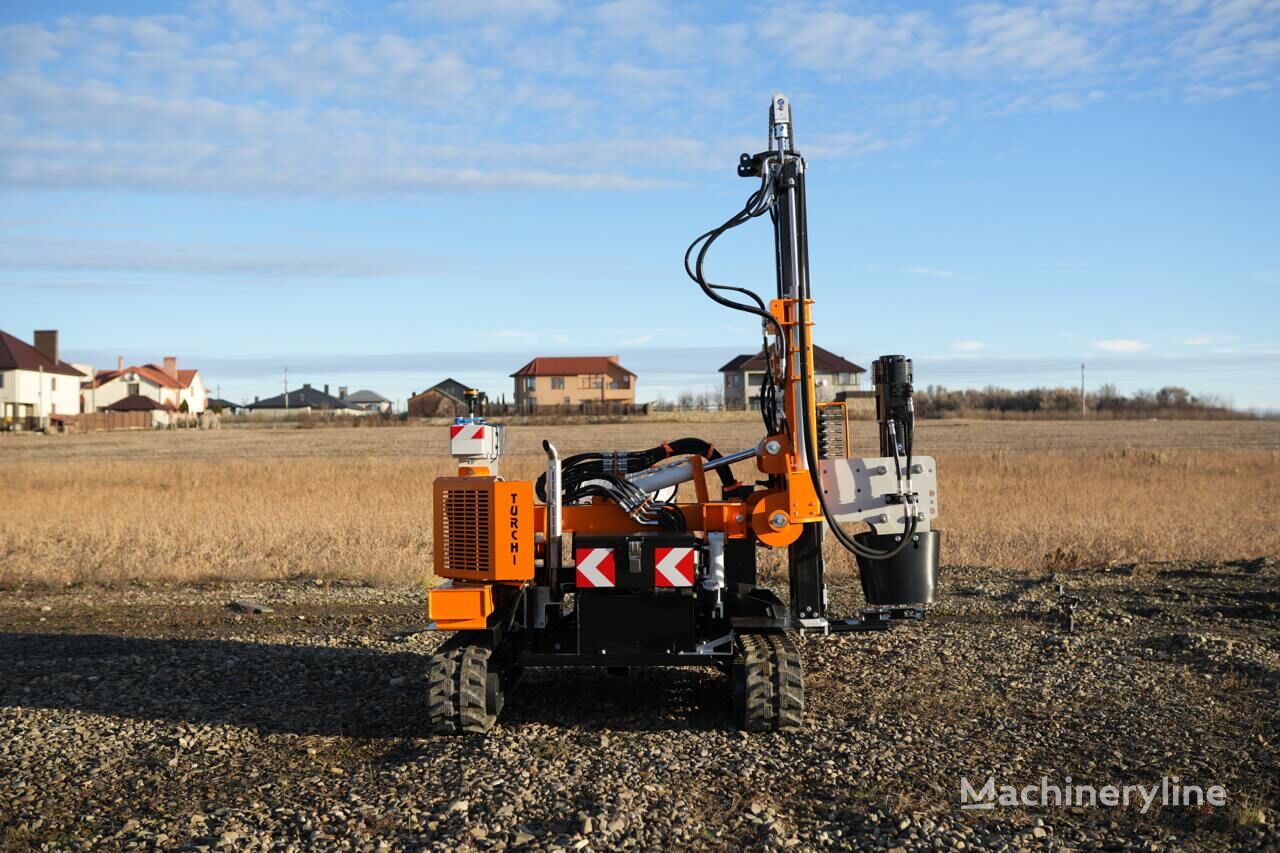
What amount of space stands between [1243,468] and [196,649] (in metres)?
23.1

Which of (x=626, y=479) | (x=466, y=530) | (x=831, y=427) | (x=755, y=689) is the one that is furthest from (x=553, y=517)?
(x=831, y=427)

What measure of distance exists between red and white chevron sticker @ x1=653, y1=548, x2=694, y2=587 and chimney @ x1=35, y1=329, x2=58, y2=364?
256 feet

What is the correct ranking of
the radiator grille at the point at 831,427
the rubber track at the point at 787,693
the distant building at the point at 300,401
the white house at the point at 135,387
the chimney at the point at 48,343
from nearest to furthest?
the rubber track at the point at 787,693, the radiator grille at the point at 831,427, the chimney at the point at 48,343, the white house at the point at 135,387, the distant building at the point at 300,401

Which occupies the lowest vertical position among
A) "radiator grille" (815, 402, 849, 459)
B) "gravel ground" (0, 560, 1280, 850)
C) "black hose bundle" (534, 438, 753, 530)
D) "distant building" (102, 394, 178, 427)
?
"gravel ground" (0, 560, 1280, 850)

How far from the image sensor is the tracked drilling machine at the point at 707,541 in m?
6.79

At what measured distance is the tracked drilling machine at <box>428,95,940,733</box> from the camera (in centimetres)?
679

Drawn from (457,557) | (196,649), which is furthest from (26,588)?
(457,557)

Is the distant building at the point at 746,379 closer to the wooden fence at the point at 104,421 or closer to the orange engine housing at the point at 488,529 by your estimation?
the wooden fence at the point at 104,421

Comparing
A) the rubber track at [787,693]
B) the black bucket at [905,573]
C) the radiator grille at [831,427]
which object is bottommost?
the rubber track at [787,693]

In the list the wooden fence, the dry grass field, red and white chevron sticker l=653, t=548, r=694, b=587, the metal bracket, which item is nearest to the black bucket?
red and white chevron sticker l=653, t=548, r=694, b=587

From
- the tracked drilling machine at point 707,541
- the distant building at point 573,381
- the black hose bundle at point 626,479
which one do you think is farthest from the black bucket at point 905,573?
the distant building at point 573,381

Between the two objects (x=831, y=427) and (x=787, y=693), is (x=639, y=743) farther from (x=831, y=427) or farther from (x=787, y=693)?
(x=831, y=427)

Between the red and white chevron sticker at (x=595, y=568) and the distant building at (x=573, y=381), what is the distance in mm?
78324

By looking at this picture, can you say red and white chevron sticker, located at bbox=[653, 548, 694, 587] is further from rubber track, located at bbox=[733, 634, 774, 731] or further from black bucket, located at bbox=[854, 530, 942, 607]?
black bucket, located at bbox=[854, 530, 942, 607]
